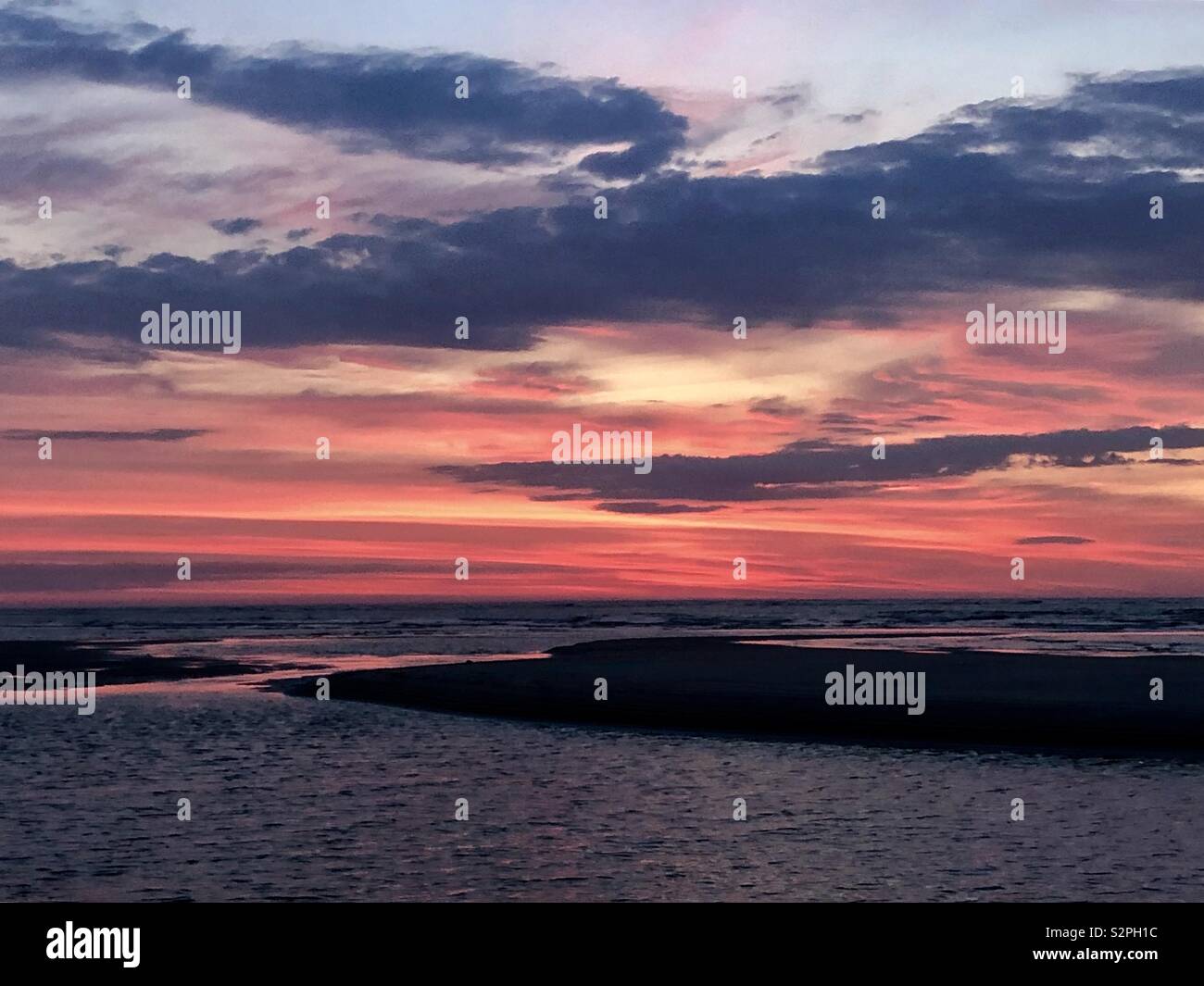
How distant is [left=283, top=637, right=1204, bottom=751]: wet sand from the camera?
3522 cm

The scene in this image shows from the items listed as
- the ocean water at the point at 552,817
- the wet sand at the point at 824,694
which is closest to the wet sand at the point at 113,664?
the wet sand at the point at 824,694

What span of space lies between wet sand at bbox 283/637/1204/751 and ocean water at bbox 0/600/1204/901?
2770mm

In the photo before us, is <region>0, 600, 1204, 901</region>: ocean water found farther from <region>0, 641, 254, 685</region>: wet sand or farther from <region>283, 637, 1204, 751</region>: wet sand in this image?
<region>0, 641, 254, 685</region>: wet sand

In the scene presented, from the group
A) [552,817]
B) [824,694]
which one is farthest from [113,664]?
[552,817]

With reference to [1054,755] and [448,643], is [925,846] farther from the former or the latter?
[448,643]

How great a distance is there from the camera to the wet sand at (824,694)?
116ft

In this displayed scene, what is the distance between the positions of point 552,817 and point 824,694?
66.9 ft

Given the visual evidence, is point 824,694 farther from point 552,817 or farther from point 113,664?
point 113,664

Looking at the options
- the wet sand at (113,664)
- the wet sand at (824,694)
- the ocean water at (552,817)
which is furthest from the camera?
the wet sand at (113,664)

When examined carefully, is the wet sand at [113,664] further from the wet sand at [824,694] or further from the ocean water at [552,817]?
the ocean water at [552,817]

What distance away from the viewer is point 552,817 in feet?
80.9

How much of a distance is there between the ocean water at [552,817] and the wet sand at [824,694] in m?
2.77
